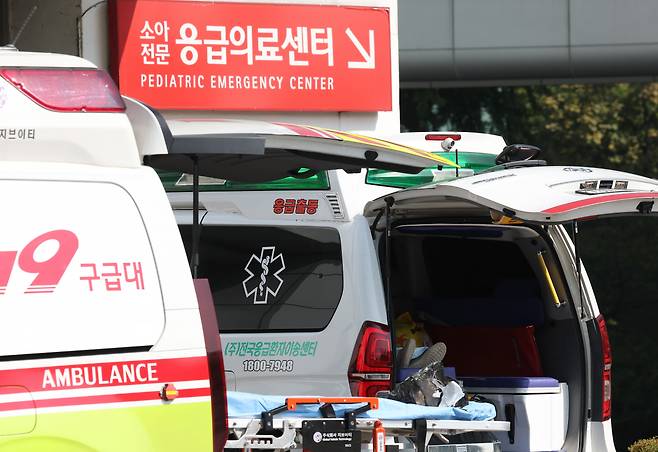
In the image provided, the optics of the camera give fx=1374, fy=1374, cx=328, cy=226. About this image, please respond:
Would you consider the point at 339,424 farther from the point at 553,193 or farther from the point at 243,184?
the point at 243,184

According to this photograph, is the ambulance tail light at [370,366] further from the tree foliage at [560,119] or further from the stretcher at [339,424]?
the tree foliage at [560,119]

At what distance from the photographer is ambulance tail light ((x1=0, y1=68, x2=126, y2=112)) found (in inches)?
195

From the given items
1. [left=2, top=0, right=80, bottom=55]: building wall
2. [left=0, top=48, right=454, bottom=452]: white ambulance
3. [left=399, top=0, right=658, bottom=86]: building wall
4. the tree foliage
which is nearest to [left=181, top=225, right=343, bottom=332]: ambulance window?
[left=0, top=48, right=454, bottom=452]: white ambulance

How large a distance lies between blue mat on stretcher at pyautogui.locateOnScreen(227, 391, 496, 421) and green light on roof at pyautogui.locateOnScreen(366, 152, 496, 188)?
1.88m

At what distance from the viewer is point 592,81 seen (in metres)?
16.6

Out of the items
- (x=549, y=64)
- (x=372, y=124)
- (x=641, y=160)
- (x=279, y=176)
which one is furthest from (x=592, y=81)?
(x=279, y=176)

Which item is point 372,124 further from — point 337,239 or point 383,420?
point 383,420

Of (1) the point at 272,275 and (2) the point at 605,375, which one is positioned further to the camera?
(2) the point at 605,375

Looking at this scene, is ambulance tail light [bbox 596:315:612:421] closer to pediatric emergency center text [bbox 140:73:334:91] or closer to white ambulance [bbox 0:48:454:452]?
white ambulance [bbox 0:48:454:452]

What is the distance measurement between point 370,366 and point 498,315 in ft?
4.94

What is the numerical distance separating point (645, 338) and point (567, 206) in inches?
675

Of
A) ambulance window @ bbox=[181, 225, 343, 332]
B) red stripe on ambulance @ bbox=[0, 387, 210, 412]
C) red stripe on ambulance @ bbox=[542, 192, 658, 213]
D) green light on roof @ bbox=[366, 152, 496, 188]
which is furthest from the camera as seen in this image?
green light on roof @ bbox=[366, 152, 496, 188]

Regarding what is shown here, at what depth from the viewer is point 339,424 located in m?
6.29

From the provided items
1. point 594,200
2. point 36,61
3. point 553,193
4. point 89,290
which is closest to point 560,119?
point 553,193
